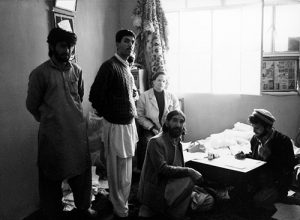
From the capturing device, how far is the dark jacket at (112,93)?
8.59 feet

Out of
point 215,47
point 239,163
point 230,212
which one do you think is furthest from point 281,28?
point 230,212

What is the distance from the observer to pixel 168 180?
106 inches

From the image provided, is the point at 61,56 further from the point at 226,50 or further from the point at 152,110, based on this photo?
the point at 226,50

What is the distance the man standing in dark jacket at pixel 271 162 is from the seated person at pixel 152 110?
3.66ft

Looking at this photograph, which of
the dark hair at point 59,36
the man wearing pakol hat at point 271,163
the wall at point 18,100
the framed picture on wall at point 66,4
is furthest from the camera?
the framed picture on wall at point 66,4

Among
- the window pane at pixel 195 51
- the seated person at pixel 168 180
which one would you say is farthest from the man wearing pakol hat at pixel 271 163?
the window pane at pixel 195 51

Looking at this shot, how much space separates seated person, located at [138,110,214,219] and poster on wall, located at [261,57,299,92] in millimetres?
2024

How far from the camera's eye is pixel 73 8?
11.5 ft

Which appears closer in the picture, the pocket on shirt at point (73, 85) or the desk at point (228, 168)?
the pocket on shirt at point (73, 85)

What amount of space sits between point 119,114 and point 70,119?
0.40 metres

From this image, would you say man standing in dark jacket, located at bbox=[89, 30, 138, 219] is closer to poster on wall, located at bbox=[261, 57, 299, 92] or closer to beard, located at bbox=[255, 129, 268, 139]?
beard, located at bbox=[255, 129, 268, 139]

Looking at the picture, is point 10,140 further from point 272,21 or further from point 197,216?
point 272,21

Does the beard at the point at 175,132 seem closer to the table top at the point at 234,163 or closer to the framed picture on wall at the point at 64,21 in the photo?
the table top at the point at 234,163

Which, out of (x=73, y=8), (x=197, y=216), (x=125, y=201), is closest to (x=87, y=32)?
(x=73, y=8)
